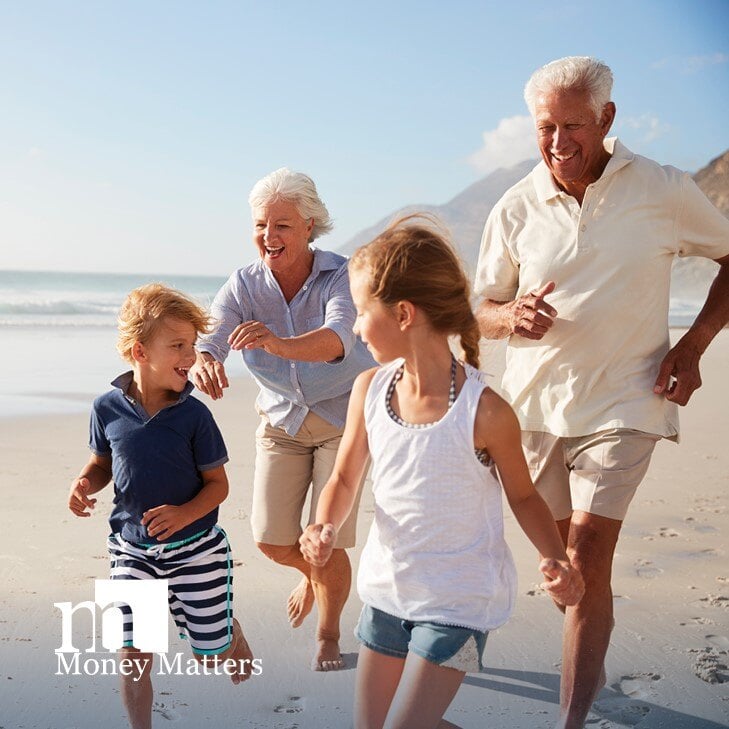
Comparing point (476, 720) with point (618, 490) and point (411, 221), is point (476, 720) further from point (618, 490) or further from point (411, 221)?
point (411, 221)

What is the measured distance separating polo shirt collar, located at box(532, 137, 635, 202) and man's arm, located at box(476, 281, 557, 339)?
339 mm

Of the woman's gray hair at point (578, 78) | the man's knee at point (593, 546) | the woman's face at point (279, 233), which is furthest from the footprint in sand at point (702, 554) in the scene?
the woman's gray hair at point (578, 78)

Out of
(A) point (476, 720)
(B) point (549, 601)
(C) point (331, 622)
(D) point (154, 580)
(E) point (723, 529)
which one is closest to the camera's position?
(D) point (154, 580)

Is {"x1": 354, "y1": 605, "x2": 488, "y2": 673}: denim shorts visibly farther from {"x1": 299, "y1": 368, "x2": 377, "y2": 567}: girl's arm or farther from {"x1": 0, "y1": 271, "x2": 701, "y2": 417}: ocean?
{"x1": 0, "y1": 271, "x2": 701, "y2": 417}: ocean

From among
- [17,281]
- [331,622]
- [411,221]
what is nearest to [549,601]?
[331,622]

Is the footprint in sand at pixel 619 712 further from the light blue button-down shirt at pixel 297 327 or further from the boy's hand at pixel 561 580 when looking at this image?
the light blue button-down shirt at pixel 297 327

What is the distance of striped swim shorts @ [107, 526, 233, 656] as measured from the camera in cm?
332

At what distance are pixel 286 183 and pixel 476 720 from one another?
216 cm

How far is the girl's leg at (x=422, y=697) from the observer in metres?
2.49

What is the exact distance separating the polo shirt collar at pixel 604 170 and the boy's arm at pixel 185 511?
147 centimetres

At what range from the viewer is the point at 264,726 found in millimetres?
3467

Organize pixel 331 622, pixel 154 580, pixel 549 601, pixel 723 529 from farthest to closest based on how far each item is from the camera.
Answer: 1. pixel 723 529
2. pixel 549 601
3. pixel 331 622
4. pixel 154 580

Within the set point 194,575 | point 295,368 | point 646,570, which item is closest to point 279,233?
point 295,368

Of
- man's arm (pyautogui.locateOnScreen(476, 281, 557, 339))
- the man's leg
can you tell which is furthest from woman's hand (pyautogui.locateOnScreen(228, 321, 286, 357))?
the man's leg
